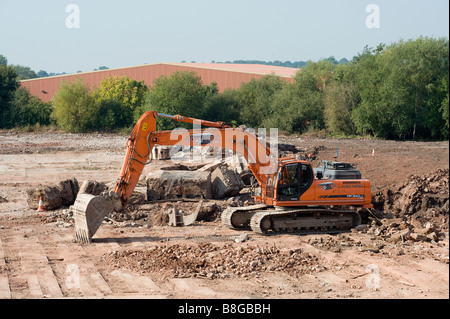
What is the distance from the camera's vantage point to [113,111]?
44812 millimetres

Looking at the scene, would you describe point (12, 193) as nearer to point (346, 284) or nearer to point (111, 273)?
point (111, 273)

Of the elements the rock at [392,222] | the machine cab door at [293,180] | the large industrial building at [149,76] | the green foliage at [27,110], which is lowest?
the rock at [392,222]

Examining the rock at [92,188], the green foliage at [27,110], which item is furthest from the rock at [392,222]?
the green foliage at [27,110]

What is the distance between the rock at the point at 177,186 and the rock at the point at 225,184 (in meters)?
0.45

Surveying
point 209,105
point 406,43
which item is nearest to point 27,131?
point 209,105

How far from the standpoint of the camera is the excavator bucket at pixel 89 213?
13125mm

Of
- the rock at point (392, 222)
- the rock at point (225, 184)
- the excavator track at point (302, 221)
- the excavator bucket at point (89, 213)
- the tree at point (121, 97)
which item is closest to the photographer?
the excavator bucket at point (89, 213)

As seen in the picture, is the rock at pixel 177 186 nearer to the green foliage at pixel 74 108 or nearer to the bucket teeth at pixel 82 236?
the bucket teeth at pixel 82 236

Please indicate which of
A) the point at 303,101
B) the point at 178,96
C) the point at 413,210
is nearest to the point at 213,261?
the point at 413,210

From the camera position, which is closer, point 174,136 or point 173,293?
point 173,293

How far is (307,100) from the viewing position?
40.8 m

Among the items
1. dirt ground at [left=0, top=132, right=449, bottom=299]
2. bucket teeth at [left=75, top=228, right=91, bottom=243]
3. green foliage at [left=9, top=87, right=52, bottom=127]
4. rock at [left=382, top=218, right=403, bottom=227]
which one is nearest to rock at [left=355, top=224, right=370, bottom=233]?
dirt ground at [left=0, top=132, right=449, bottom=299]

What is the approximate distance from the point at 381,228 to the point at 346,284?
425 cm

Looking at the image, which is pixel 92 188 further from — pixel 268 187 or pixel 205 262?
pixel 205 262
